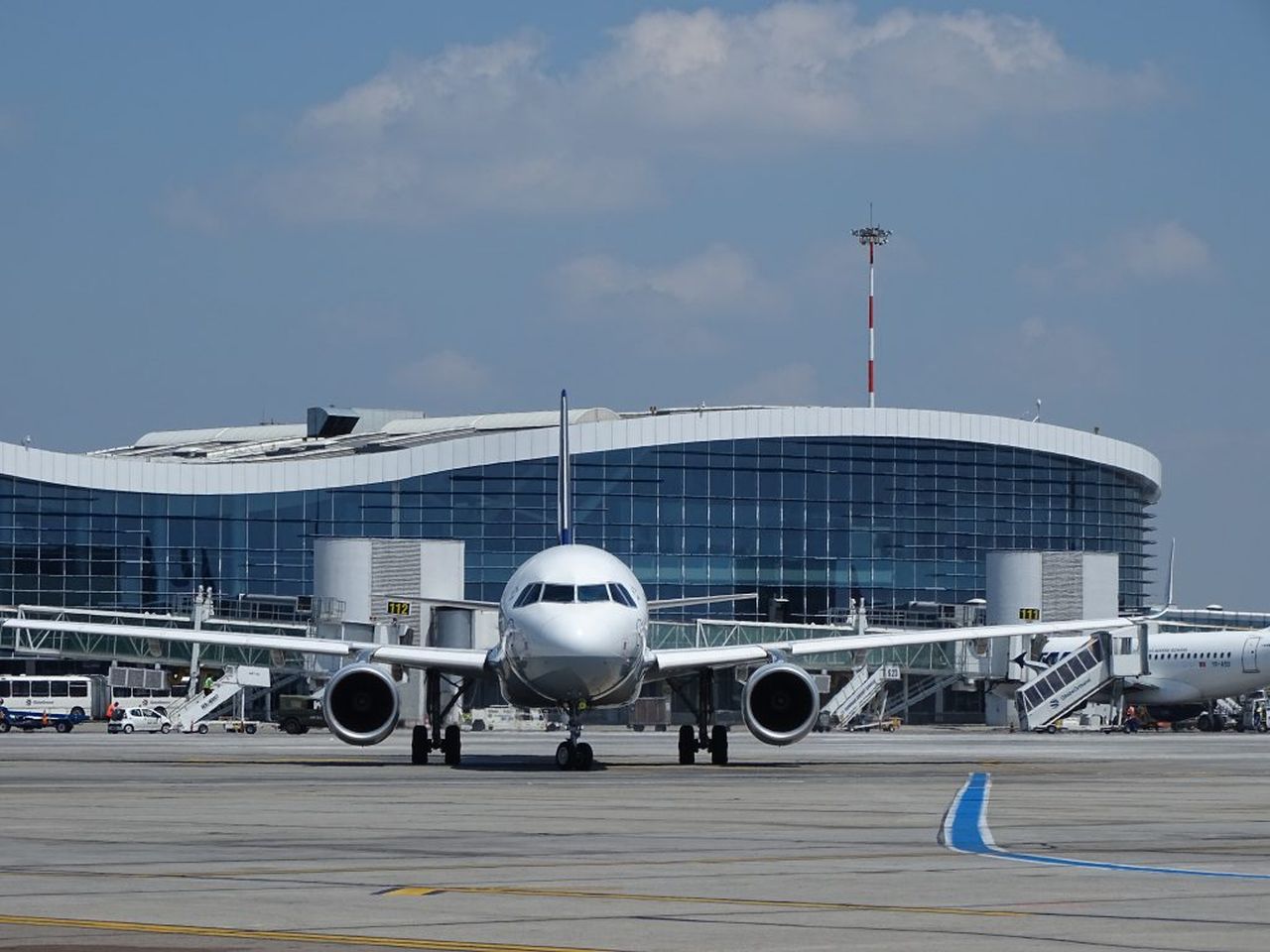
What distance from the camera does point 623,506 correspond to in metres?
124

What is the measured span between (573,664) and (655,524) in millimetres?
86219

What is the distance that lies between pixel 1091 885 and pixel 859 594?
375 feet

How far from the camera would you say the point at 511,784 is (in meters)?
31.9

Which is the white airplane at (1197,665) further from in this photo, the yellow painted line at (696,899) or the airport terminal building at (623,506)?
the yellow painted line at (696,899)

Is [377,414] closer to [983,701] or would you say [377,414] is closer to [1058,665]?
[983,701]

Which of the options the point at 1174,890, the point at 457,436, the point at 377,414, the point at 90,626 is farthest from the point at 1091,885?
the point at 377,414

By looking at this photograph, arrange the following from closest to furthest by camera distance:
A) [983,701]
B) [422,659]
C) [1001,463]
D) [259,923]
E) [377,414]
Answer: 1. [259,923]
2. [422,659]
3. [983,701]
4. [1001,463]
5. [377,414]

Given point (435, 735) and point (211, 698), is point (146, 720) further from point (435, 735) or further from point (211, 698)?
point (435, 735)

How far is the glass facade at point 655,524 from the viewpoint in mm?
118062

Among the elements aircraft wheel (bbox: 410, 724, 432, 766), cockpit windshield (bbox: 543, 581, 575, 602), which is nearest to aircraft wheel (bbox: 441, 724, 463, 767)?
aircraft wheel (bbox: 410, 724, 432, 766)

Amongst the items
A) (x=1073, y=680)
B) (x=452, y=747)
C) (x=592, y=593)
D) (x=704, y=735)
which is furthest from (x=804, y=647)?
(x=1073, y=680)

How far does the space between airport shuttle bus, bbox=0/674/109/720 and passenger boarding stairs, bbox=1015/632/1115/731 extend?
43711 mm

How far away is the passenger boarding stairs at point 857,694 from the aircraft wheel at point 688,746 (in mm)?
49303

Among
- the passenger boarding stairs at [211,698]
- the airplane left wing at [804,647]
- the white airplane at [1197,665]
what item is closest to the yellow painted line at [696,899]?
the airplane left wing at [804,647]
